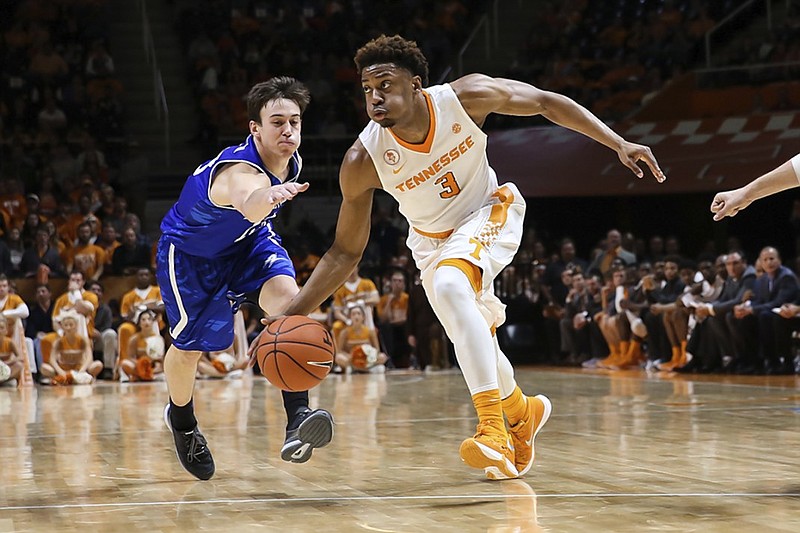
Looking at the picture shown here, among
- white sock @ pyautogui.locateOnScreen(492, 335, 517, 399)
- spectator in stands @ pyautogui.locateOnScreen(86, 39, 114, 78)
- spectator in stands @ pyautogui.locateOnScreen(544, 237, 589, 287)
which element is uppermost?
spectator in stands @ pyautogui.locateOnScreen(86, 39, 114, 78)

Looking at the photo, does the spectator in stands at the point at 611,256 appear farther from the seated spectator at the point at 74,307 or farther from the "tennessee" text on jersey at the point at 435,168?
the "tennessee" text on jersey at the point at 435,168

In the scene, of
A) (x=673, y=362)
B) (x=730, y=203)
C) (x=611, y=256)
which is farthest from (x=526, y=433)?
(x=611, y=256)

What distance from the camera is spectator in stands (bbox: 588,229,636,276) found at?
44.8 feet

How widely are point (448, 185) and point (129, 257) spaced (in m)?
9.54

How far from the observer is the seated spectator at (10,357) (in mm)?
11953

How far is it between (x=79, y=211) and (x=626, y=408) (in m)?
9.06

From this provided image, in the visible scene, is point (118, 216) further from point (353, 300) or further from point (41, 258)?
point (353, 300)

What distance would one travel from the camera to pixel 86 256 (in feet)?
43.8

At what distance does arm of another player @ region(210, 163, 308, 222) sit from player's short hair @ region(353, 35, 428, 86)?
59 centimetres

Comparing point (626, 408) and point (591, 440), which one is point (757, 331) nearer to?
point (626, 408)

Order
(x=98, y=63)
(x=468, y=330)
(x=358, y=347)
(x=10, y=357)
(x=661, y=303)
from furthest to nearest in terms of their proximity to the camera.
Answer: (x=98, y=63) → (x=358, y=347) → (x=661, y=303) → (x=10, y=357) → (x=468, y=330)

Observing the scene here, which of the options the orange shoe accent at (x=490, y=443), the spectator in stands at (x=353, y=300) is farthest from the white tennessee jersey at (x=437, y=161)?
the spectator in stands at (x=353, y=300)

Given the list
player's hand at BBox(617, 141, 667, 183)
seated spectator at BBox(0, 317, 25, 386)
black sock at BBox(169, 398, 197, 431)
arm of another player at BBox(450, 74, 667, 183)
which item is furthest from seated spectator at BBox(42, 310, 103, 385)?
player's hand at BBox(617, 141, 667, 183)

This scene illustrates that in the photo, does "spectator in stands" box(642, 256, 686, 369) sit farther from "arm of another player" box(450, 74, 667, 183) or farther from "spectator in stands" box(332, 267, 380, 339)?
"arm of another player" box(450, 74, 667, 183)
